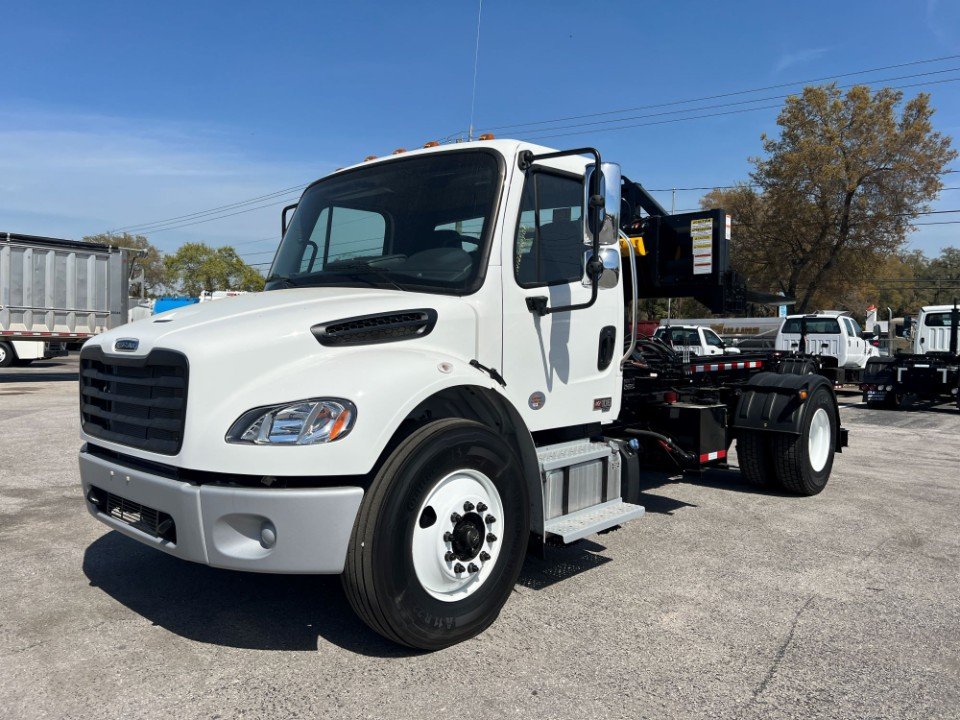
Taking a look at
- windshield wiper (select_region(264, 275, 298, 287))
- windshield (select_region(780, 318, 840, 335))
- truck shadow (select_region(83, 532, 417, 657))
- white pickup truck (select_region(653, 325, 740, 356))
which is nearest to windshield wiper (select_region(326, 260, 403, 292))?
windshield wiper (select_region(264, 275, 298, 287))

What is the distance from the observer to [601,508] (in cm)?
468

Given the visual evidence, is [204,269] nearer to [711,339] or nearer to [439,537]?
[711,339]

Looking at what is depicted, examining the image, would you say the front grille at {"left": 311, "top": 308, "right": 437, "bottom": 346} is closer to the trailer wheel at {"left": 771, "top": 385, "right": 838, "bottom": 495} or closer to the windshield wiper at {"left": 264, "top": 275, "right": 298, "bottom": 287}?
the windshield wiper at {"left": 264, "top": 275, "right": 298, "bottom": 287}

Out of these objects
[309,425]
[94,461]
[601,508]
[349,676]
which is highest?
[309,425]

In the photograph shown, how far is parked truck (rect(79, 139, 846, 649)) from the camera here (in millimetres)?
3244

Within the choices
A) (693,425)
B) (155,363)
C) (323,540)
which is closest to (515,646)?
(323,540)

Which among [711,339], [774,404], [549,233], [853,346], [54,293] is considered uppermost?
[54,293]

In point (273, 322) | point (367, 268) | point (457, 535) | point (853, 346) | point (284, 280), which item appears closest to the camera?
point (273, 322)

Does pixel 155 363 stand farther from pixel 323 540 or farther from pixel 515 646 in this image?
pixel 515 646

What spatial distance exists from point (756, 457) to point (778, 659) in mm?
3680

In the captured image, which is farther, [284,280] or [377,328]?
[284,280]

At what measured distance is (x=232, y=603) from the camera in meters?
4.25

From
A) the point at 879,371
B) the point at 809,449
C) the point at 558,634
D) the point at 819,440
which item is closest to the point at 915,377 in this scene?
the point at 879,371

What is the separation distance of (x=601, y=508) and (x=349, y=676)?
1911 millimetres
